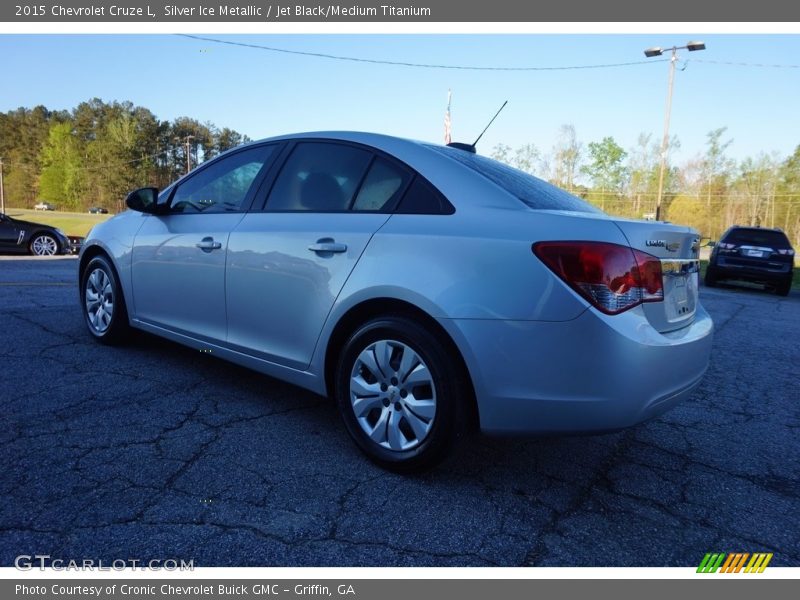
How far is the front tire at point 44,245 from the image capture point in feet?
44.9

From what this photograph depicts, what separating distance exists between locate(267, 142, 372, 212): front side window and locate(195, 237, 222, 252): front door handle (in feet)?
1.40

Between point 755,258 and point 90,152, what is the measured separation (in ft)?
293

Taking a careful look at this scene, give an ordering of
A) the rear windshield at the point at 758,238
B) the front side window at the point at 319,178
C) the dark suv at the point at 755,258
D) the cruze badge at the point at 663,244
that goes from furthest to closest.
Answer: the rear windshield at the point at 758,238 → the dark suv at the point at 755,258 → the front side window at the point at 319,178 → the cruze badge at the point at 663,244

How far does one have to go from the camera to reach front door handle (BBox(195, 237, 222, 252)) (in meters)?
3.24

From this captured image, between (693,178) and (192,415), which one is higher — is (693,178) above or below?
above

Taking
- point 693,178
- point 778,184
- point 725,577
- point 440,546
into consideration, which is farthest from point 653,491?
point 778,184

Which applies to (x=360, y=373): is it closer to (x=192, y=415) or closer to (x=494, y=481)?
(x=494, y=481)

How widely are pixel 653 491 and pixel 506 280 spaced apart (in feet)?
→ 4.10

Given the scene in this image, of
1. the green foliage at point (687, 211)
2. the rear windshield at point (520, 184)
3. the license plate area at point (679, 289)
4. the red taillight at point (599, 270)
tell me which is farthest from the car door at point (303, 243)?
the green foliage at point (687, 211)

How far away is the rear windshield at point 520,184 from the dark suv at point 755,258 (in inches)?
469

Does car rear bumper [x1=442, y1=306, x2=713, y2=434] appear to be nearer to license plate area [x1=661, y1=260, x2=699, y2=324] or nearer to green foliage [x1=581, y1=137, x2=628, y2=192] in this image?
license plate area [x1=661, y1=260, x2=699, y2=324]

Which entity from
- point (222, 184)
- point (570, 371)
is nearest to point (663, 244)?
point (570, 371)

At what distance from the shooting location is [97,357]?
4.04 m

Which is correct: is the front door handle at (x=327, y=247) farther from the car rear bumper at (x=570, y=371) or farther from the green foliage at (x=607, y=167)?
the green foliage at (x=607, y=167)
